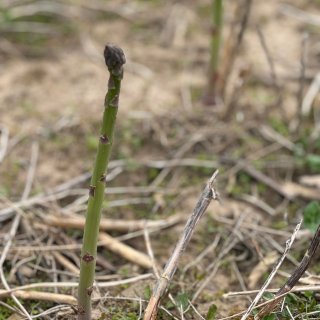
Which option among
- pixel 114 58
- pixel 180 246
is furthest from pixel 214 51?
pixel 114 58

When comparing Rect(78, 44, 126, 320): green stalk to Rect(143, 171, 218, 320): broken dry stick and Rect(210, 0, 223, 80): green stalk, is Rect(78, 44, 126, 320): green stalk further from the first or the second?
Rect(210, 0, 223, 80): green stalk

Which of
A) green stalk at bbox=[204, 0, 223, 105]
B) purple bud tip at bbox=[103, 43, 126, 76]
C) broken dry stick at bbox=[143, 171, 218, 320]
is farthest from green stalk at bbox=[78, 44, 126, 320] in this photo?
green stalk at bbox=[204, 0, 223, 105]

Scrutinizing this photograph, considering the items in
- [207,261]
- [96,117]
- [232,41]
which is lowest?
[207,261]

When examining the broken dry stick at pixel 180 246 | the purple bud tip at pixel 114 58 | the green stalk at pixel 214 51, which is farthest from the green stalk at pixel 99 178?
the green stalk at pixel 214 51

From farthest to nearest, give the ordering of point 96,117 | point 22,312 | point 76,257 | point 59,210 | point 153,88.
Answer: point 153,88
point 96,117
point 59,210
point 76,257
point 22,312

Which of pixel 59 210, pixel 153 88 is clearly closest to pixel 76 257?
pixel 59 210

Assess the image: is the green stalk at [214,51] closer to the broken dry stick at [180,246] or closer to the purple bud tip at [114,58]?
the broken dry stick at [180,246]

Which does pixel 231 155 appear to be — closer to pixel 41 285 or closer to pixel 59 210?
pixel 59 210
